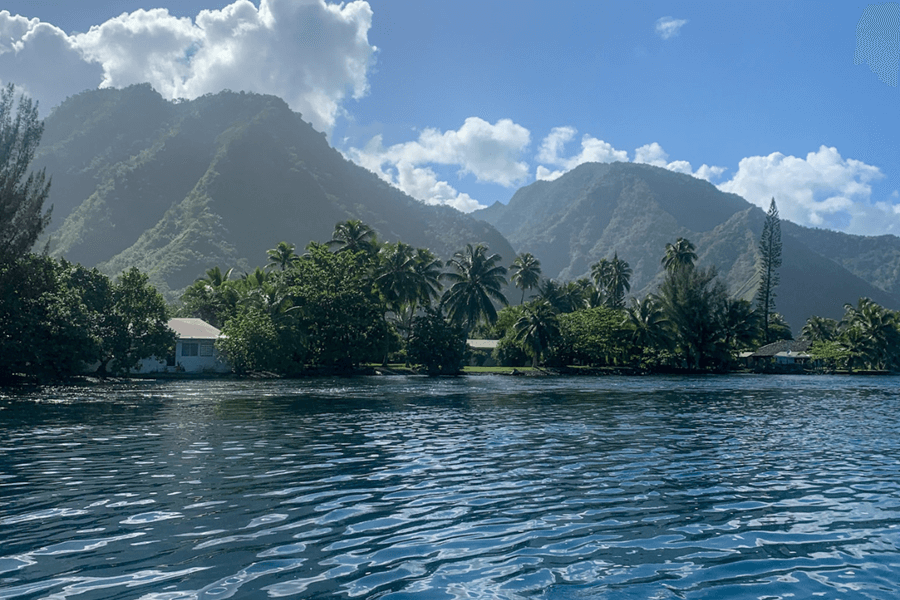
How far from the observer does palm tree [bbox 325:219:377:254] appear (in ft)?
284

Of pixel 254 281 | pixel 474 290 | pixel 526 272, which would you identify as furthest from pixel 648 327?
pixel 254 281

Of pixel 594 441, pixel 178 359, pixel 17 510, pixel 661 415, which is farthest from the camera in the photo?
pixel 178 359

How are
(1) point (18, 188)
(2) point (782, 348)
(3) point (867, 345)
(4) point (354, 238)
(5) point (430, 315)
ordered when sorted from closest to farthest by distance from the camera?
(1) point (18, 188) < (5) point (430, 315) < (4) point (354, 238) < (3) point (867, 345) < (2) point (782, 348)

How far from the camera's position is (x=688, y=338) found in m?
102

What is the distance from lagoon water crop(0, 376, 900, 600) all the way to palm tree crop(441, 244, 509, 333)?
6038cm

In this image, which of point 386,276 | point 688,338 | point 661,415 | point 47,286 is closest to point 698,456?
point 661,415

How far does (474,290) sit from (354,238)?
663 inches

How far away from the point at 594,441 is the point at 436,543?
41.8ft

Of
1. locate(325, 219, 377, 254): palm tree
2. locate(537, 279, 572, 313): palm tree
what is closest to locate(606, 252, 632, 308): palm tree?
locate(537, 279, 572, 313): palm tree

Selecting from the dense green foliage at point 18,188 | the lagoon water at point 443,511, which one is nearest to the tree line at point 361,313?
the dense green foliage at point 18,188

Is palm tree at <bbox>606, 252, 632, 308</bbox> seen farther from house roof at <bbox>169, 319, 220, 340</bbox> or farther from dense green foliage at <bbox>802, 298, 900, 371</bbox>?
house roof at <bbox>169, 319, 220, 340</bbox>

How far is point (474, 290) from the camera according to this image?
8669cm

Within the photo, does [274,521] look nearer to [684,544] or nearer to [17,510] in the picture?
[17,510]

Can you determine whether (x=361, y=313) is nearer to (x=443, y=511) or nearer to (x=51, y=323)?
(x=51, y=323)
